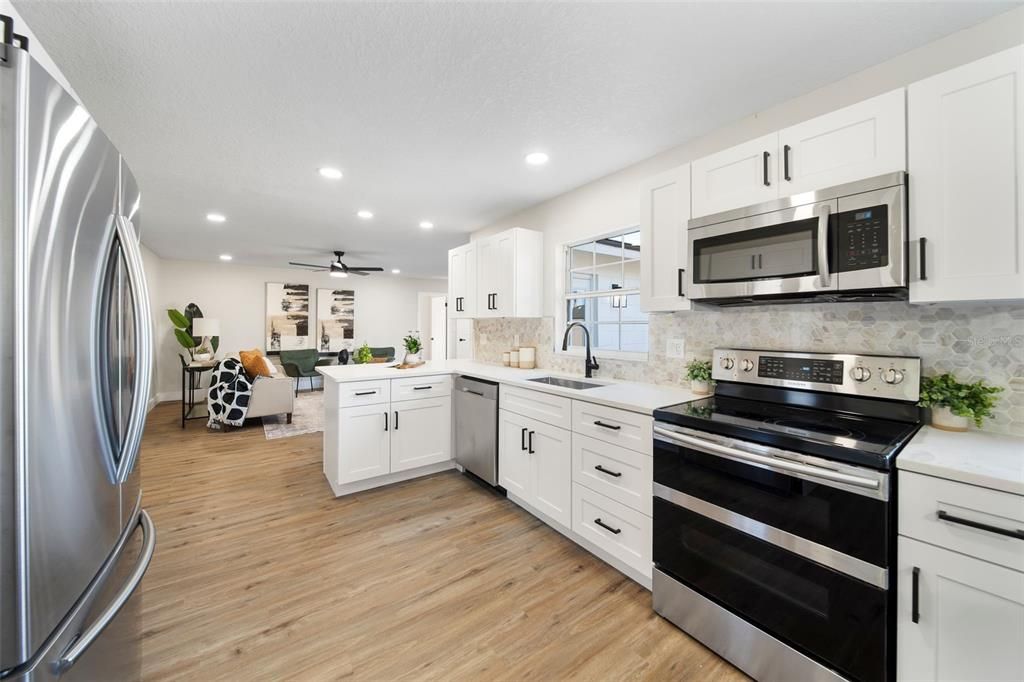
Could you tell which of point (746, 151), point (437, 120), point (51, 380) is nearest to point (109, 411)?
point (51, 380)

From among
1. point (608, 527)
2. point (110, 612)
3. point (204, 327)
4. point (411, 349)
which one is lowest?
point (608, 527)

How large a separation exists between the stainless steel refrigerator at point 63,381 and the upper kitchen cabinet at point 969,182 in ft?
7.87

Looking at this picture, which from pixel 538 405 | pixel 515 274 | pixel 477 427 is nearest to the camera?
pixel 538 405

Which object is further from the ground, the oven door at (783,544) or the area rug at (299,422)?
the oven door at (783,544)

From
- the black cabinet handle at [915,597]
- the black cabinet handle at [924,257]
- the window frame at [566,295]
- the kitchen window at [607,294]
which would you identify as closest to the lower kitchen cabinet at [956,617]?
the black cabinet handle at [915,597]

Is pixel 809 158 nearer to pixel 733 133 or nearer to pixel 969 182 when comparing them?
pixel 969 182

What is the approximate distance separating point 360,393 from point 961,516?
3013 mm

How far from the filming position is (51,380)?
781 millimetres

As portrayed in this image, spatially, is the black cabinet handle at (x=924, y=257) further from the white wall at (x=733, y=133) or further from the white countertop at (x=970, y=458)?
the white wall at (x=733, y=133)

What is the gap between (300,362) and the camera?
7.45 meters

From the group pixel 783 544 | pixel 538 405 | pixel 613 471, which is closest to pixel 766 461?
pixel 783 544

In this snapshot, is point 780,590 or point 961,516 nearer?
point 961,516

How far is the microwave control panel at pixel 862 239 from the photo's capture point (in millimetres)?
1469

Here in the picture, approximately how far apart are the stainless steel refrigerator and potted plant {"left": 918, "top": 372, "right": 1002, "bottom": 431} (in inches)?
102
